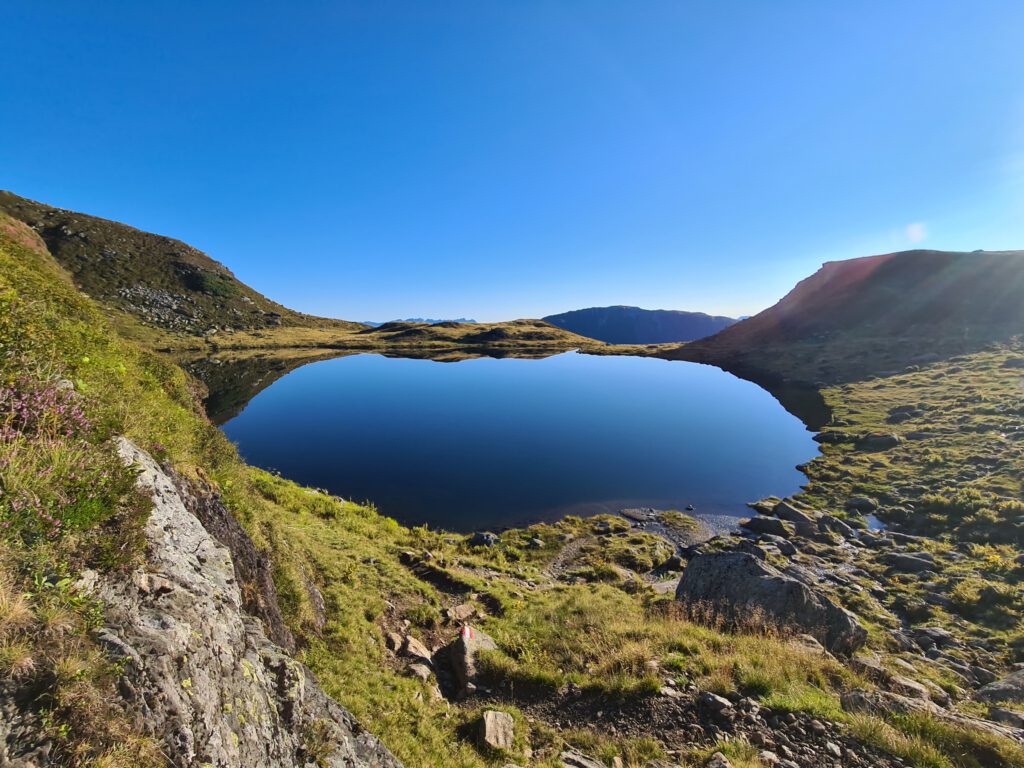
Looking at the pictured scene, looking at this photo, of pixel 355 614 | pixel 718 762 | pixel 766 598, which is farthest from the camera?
pixel 766 598

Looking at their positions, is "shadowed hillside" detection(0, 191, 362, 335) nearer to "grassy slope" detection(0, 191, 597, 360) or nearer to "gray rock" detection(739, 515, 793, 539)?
"grassy slope" detection(0, 191, 597, 360)

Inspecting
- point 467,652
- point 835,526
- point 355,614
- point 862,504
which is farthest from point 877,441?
point 355,614

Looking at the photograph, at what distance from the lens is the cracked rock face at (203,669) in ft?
13.4

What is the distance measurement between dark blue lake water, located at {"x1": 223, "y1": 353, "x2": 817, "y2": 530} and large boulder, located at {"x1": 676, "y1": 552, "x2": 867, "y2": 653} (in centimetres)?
1635

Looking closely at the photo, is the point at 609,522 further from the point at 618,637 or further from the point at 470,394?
the point at 470,394

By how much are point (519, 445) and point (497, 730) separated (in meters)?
39.5

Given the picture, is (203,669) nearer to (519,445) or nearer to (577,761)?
(577,761)

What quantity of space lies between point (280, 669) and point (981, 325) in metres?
131

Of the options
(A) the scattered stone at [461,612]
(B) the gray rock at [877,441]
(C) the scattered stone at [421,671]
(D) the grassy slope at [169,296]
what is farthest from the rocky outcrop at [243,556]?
(D) the grassy slope at [169,296]

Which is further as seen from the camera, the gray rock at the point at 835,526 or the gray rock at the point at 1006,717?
the gray rock at the point at 835,526

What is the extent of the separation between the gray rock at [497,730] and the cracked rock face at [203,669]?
8.61 ft

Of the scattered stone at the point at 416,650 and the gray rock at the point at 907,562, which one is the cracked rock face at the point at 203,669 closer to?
the scattered stone at the point at 416,650

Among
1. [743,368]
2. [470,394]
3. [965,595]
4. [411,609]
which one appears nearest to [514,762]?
[411,609]

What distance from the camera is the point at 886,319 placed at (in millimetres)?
105625
